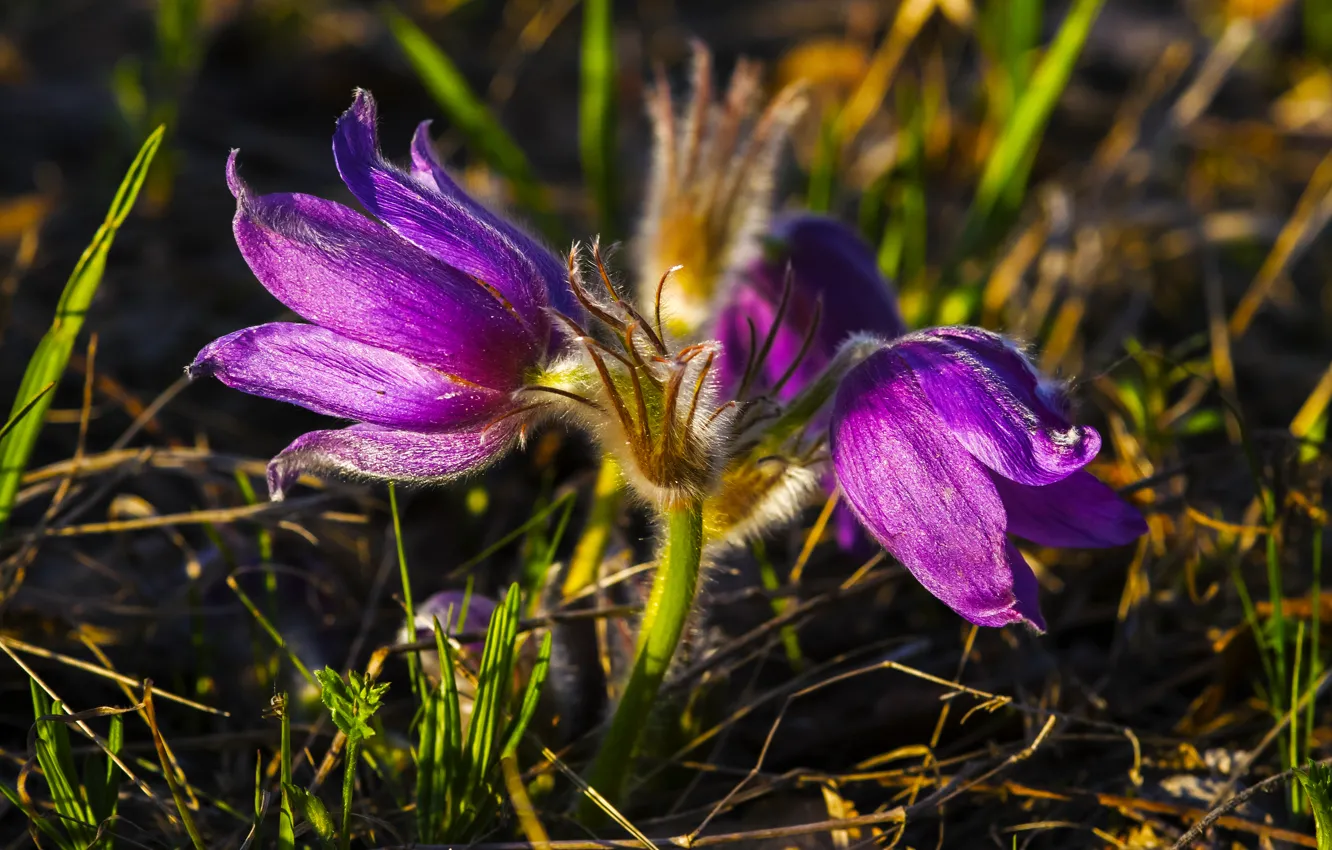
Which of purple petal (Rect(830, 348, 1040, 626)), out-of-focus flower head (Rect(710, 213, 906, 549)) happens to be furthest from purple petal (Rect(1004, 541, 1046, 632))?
out-of-focus flower head (Rect(710, 213, 906, 549))

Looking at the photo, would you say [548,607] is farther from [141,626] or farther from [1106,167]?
[1106,167]

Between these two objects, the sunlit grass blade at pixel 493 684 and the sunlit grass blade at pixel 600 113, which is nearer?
the sunlit grass blade at pixel 493 684

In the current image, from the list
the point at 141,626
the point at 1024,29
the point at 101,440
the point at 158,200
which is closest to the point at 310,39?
the point at 158,200

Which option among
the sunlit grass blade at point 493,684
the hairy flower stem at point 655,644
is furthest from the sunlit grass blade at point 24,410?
the hairy flower stem at point 655,644

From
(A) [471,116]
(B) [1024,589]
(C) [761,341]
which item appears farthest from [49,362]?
(B) [1024,589]

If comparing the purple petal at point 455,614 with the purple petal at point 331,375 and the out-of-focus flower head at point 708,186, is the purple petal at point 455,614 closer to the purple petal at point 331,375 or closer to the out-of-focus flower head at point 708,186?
the purple petal at point 331,375

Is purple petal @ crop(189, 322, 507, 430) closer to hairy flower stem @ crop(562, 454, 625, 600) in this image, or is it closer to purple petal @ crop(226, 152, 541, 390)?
purple petal @ crop(226, 152, 541, 390)

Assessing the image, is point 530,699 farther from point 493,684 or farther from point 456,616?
point 456,616
